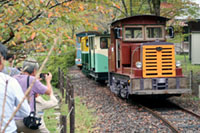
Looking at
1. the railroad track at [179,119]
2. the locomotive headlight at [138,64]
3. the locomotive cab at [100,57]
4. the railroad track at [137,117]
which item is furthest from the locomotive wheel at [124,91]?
the locomotive cab at [100,57]

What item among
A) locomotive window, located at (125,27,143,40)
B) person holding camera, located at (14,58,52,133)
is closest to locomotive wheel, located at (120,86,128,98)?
locomotive window, located at (125,27,143,40)

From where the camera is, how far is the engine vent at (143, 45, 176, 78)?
9617 millimetres

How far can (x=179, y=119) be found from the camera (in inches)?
316

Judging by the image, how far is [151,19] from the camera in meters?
10.8

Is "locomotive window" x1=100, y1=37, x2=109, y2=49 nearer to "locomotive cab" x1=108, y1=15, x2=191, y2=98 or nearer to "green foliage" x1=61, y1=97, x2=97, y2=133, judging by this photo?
"locomotive cab" x1=108, y1=15, x2=191, y2=98

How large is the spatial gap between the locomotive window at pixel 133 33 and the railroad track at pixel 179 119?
2.62m

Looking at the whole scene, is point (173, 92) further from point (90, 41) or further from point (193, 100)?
point (90, 41)

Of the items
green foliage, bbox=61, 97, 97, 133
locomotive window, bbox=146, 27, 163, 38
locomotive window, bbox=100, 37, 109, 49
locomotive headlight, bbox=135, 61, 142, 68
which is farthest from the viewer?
locomotive window, bbox=100, 37, 109, 49

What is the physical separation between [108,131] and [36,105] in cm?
369

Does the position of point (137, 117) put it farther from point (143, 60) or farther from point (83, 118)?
point (143, 60)

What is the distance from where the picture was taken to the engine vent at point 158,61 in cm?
962

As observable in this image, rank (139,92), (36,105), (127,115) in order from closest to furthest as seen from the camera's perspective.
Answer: (36,105) → (127,115) → (139,92)

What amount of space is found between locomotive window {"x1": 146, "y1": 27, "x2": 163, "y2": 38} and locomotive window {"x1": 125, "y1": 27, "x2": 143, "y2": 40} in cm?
31

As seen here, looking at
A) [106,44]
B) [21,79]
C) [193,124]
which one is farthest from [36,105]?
[106,44]
